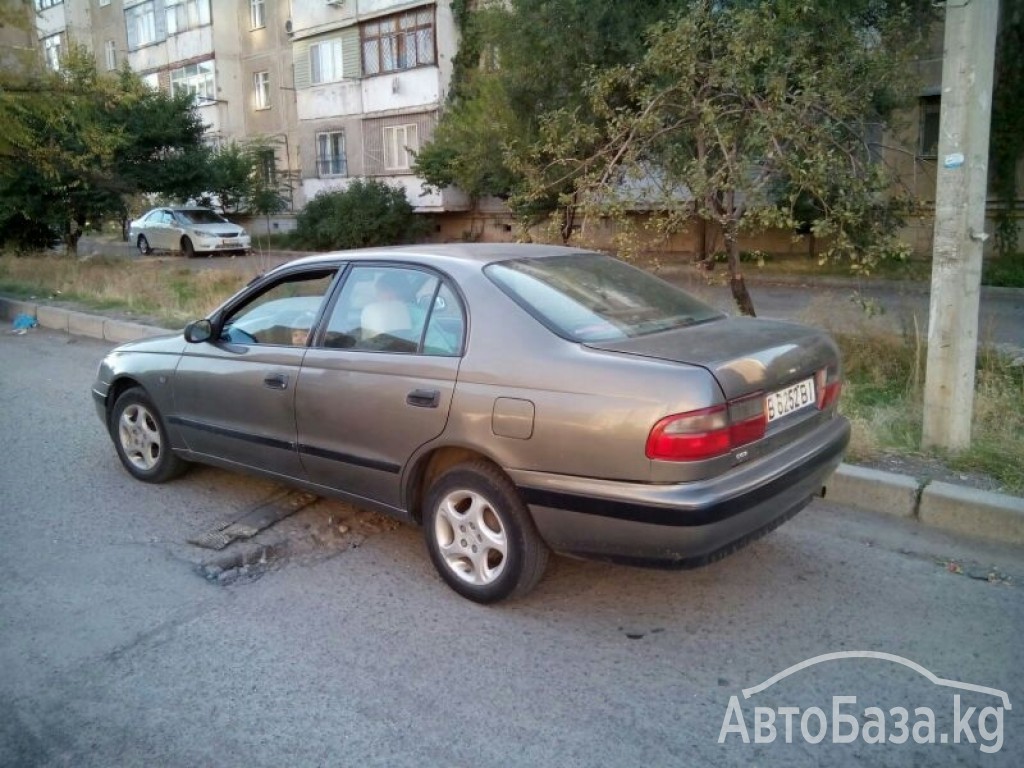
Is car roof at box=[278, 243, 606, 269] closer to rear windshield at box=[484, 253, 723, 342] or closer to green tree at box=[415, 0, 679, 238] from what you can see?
rear windshield at box=[484, 253, 723, 342]

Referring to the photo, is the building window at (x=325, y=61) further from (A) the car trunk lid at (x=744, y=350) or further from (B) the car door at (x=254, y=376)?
(A) the car trunk lid at (x=744, y=350)

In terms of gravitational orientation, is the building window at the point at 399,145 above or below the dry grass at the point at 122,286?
above

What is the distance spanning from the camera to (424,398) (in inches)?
155

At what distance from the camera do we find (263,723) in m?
3.10

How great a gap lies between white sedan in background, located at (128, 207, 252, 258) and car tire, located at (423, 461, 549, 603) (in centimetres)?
2544

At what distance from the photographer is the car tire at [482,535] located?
372 centimetres

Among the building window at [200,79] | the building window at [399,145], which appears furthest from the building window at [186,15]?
the building window at [399,145]

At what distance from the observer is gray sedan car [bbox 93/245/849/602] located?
338cm

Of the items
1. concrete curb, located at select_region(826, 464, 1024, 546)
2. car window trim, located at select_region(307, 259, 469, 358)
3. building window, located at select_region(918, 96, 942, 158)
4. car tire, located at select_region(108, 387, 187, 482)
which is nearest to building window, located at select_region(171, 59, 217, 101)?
building window, located at select_region(918, 96, 942, 158)

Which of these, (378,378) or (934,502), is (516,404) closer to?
(378,378)

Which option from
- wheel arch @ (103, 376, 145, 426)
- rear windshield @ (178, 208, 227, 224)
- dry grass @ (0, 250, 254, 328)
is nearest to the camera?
wheel arch @ (103, 376, 145, 426)

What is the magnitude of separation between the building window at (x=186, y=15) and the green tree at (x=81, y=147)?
1732cm

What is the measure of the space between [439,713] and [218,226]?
89.6 ft

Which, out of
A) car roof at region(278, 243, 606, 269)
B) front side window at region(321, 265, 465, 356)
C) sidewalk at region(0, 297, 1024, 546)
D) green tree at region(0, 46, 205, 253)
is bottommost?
sidewalk at region(0, 297, 1024, 546)
